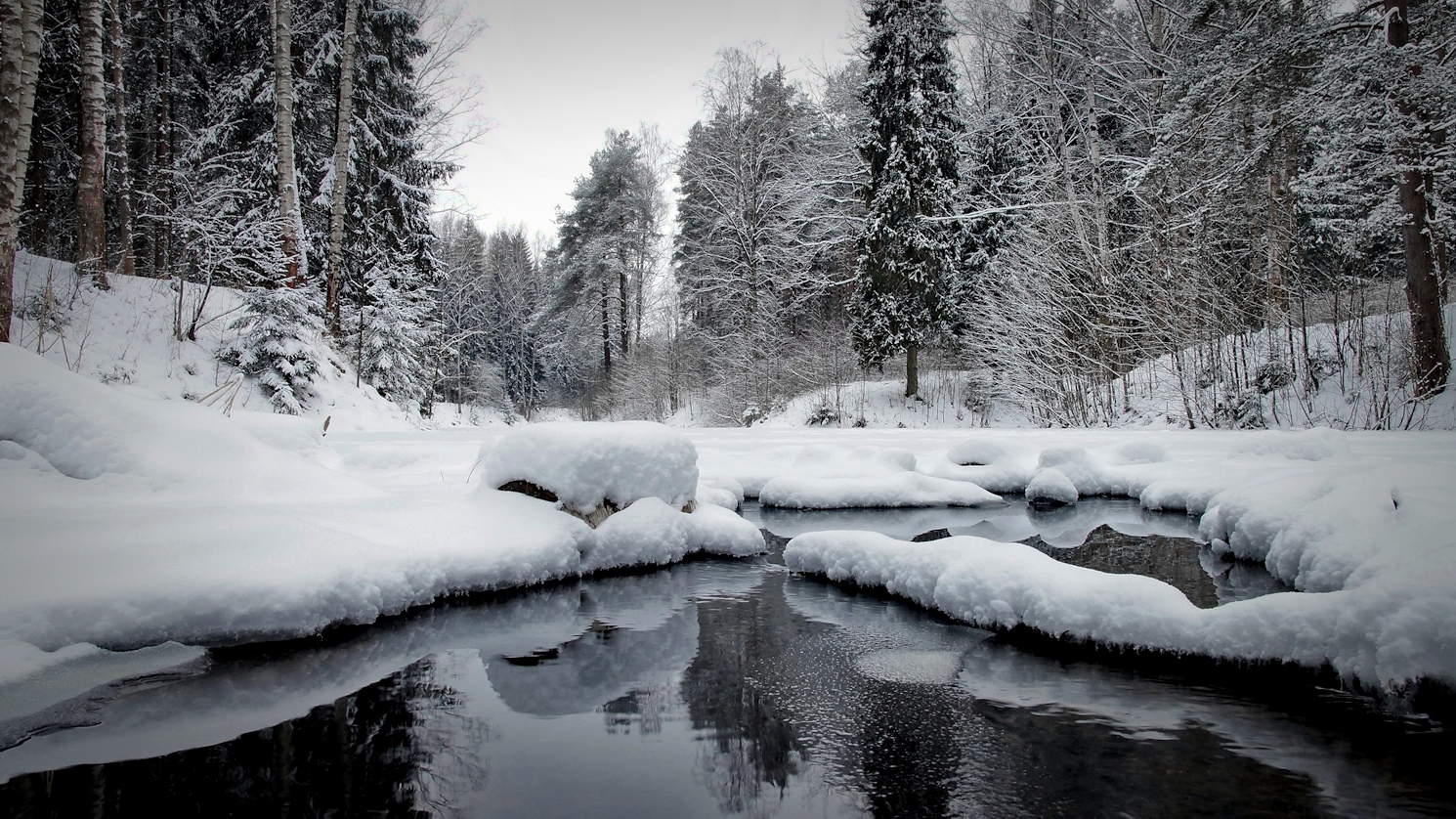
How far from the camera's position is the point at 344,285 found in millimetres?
14070

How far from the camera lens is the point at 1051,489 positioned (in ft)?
29.1

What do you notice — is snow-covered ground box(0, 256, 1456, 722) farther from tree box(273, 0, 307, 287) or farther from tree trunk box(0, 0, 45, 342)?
tree box(273, 0, 307, 287)

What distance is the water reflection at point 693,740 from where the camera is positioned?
236 centimetres

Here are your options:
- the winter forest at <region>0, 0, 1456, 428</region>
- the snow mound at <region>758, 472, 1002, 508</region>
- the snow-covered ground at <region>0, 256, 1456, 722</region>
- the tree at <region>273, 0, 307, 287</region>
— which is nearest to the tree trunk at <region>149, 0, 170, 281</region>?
the winter forest at <region>0, 0, 1456, 428</region>

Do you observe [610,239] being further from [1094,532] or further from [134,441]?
[134,441]

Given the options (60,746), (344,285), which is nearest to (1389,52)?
(60,746)

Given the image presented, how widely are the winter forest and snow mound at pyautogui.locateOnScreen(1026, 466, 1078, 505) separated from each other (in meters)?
4.50

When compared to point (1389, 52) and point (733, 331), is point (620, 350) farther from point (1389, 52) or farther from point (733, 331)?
point (1389, 52)

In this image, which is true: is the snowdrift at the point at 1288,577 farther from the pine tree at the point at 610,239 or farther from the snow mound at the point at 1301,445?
the pine tree at the point at 610,239

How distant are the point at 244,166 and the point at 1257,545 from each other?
16.5 metres

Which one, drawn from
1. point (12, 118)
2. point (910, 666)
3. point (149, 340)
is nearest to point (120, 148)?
point (149, 340)

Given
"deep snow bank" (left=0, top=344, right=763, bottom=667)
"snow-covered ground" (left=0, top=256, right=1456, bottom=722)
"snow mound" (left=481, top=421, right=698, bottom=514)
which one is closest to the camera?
"snow-covered ground" (left=0, top=256, right=1456, bottom=722)

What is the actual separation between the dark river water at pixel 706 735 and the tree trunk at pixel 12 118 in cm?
588

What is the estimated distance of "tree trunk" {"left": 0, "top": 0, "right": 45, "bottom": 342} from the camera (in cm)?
649
